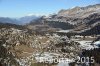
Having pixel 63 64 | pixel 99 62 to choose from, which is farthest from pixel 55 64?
pixel 99 62

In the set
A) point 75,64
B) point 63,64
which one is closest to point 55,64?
point 63,64

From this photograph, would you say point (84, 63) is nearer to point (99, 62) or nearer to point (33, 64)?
point (99, 62)

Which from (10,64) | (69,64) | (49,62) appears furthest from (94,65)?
(10,64)

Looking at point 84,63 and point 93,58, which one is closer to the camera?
point 84,63

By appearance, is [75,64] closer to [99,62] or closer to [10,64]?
[99,62]

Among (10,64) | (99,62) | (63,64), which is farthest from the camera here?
(63,64)

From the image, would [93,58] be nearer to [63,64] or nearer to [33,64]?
[63,64]

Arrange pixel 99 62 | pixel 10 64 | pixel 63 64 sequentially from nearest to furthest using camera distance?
pixel 10 64 < pixel 99 62 < pixel 63 64
